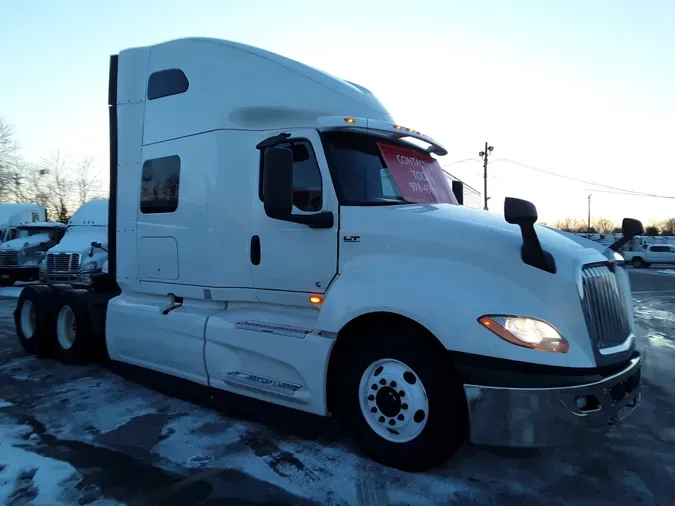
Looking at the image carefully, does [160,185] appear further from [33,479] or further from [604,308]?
[604,308]

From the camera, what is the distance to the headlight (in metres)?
3.17

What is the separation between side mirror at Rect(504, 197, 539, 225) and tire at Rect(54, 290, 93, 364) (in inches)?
203

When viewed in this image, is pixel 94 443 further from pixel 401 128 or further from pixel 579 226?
pixel 579 226

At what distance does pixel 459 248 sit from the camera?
3488 mm

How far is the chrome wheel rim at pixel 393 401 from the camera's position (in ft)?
11.6

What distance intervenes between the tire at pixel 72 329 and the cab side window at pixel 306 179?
358cm

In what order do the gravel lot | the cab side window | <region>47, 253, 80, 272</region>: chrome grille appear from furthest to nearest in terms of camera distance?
<region>47, 253, 80, 272</region>: chrome grille < the cab side window < the gravel lot

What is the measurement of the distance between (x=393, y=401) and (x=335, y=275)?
103cm

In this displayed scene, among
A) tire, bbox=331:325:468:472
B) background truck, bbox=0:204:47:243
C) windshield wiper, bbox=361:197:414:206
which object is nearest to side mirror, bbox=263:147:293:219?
windshield wiper, bbox=361:197:414:206

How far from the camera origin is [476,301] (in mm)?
3281

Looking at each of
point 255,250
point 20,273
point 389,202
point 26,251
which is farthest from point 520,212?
point 20,273

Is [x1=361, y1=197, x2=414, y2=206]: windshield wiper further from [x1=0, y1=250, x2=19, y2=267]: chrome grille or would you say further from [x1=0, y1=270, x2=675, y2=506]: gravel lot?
[x1=0, y1=250, x2=19, y2=267]: chrome grille

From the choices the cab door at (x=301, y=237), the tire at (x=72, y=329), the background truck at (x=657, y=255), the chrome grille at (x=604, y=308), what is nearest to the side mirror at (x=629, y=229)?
the chrome grille at (x=604, y=308)

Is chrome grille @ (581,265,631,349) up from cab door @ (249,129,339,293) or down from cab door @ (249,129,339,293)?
down
